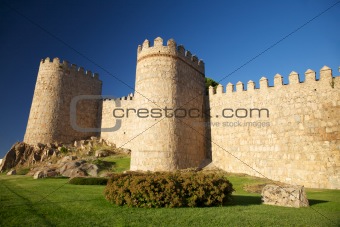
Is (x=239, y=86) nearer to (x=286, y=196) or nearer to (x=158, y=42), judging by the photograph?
(x=158, y=42)

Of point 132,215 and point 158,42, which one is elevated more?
point 158,42

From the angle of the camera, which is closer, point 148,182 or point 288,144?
point 148,182

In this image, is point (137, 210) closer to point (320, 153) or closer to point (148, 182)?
point (148, 182)

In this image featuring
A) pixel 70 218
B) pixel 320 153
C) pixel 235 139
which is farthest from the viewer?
pixel 235 139

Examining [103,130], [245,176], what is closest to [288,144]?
[245,176]

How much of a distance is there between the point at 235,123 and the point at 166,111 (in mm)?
6366

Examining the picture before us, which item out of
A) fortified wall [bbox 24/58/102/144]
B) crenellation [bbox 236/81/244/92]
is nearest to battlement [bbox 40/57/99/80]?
fortified wall [bbox 24/58/102/144]

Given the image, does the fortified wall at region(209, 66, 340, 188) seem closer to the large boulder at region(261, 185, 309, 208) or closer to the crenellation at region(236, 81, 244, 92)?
the crenellation at region(236, 81, 244, 92)

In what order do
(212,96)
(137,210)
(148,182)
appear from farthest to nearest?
1. (212,96)
2. (148,182)
3. (137,210)

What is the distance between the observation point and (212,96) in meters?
23.5

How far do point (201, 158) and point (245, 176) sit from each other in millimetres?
3856

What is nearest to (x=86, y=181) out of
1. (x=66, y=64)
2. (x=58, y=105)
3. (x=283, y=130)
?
(x=283, y=130)

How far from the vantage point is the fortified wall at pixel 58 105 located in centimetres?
2933

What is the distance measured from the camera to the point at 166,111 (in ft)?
62.1
